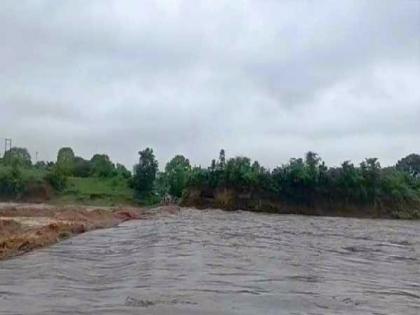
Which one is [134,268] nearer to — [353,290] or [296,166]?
[353,290]

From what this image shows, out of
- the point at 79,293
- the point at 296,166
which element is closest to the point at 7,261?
the point at 79,293

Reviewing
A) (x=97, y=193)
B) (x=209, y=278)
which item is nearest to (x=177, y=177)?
(x=97, y=193)

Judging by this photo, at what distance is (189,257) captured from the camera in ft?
63.1

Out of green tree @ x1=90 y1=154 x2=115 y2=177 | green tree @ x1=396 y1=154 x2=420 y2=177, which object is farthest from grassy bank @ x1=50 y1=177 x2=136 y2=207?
green tree @ x1=396 y1=154 x2=420 y2=177

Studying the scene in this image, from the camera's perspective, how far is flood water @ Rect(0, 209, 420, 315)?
37.6ft

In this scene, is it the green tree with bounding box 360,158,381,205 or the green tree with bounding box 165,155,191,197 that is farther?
the green tree with bounding box 165,155,191,197

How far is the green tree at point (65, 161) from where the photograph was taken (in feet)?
274

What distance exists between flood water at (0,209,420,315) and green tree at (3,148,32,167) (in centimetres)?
6527

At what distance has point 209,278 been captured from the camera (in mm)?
14727

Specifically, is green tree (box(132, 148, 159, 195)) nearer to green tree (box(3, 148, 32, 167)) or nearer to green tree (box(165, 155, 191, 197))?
green tree (box(165, 155, 191, 197))

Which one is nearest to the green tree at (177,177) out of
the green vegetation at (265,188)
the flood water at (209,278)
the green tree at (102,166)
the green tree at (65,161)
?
the green vegetation at (265,188)

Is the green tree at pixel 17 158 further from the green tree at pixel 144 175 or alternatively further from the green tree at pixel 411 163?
the green tree at pixel 411 163

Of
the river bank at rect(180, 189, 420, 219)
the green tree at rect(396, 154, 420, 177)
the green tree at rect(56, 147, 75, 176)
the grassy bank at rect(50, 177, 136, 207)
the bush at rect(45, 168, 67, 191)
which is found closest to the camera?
the river bank at rect(180, 189, 420, 219)

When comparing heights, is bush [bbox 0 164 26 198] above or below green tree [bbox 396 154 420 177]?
below
